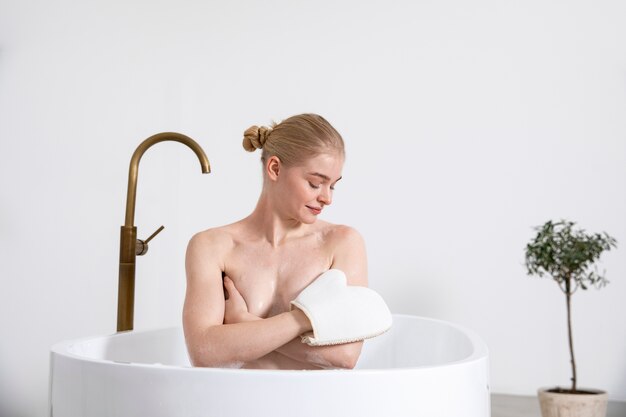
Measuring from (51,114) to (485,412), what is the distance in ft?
8.51

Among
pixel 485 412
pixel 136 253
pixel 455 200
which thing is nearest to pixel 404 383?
pixel 485 412

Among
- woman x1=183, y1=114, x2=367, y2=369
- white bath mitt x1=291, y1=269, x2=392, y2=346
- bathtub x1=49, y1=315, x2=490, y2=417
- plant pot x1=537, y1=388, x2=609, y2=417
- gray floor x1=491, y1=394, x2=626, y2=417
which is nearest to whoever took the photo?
bathtub x1=49, y1=315, x2=490, y2=417

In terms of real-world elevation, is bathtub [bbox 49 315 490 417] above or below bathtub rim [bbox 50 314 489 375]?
below

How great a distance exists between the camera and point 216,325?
3.90ft

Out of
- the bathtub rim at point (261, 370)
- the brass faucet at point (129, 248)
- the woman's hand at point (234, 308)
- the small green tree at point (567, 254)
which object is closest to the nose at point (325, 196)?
the woman's hand at point (234, 308)

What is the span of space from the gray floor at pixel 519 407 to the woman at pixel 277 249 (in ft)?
5.83

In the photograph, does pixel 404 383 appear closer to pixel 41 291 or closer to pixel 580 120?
pixel 580 120

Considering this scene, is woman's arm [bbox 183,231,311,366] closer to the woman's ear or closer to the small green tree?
the woman's ear

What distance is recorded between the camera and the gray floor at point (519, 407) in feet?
9.59

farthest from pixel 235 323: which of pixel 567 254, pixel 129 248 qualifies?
pixel 567 254

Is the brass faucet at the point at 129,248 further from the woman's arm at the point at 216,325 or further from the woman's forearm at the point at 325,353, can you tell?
the woman's forearm at the point at 325,353

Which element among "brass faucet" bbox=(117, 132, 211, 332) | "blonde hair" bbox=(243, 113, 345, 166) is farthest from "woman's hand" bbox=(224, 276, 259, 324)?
"brass faucet" bbox=(117, 132, 211, 332)

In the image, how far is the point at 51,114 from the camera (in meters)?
3.24

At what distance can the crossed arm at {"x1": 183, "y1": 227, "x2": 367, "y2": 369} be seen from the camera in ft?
3.67
